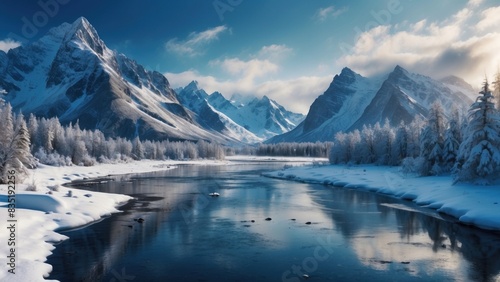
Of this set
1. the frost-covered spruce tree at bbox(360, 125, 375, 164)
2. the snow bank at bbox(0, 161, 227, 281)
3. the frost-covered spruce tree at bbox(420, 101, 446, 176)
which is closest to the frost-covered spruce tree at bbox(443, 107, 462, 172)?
the frost-covered spruce tree at bbox(420, 101, 446, 176)

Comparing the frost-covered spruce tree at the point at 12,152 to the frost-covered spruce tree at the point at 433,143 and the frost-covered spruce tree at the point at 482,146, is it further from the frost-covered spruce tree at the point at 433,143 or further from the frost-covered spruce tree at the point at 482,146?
the frost-covered spruce tree at the point at 433,143

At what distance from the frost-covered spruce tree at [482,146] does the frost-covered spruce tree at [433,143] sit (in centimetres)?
1773

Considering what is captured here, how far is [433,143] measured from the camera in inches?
3012

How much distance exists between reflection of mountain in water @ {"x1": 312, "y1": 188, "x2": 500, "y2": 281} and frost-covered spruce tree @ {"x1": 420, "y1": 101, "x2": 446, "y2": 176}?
25.6 m

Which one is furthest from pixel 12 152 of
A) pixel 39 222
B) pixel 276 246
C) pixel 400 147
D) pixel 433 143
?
pixel 400 147

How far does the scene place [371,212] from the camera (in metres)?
49.4

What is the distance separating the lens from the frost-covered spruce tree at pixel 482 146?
2084 inches

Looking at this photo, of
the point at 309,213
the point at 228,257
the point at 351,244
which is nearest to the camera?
the point at 228,257

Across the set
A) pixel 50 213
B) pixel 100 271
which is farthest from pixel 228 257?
pixel 50 213

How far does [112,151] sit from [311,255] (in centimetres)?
15598

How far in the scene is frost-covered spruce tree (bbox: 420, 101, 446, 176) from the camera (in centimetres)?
7519

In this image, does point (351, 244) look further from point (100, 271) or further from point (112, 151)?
point (112, 151)

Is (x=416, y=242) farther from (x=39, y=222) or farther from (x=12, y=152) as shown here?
(x=12, y=152)

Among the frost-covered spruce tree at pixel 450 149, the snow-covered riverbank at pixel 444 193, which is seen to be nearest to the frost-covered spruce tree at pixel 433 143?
the frost-covered spruce tree at pixel 450 149
